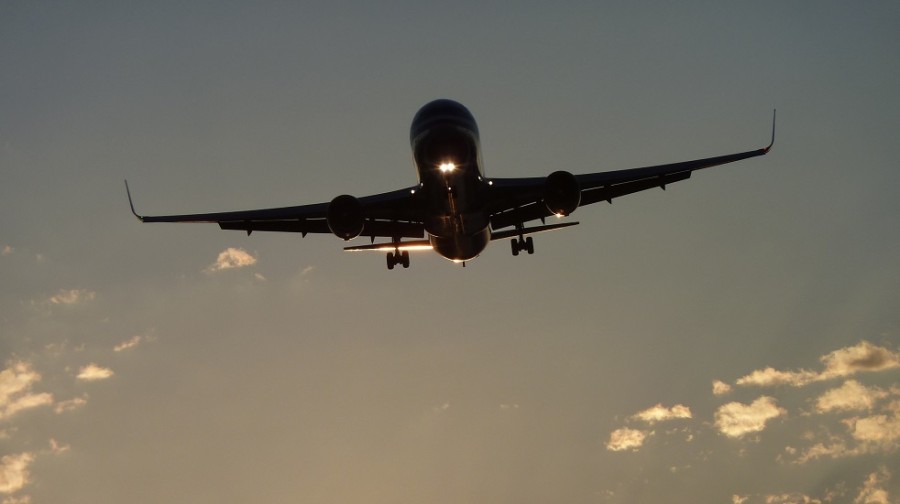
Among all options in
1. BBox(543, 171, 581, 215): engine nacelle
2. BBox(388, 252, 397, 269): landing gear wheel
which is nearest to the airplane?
BBox(543, 171, 581, 215): engine nacelle

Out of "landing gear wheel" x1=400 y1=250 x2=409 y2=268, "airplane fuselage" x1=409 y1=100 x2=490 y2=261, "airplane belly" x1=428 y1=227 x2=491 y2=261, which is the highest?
"landing gear wheel" x1=400 y1=250 x2=409 y2=268

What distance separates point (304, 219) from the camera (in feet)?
123

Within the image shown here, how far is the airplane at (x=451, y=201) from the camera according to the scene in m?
32.8

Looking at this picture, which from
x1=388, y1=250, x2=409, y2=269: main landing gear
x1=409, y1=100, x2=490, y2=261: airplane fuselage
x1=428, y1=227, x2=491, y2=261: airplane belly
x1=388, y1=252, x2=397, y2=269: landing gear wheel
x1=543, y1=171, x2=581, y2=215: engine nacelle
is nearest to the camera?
x1=543, y1=171, x2=581, y2=215: engine nacelle

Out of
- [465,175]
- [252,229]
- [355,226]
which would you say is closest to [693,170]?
[465,175]

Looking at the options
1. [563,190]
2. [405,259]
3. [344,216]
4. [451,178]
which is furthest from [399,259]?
[563,190]

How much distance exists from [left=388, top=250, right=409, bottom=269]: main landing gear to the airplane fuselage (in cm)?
598

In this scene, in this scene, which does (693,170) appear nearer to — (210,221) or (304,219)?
(304,219)

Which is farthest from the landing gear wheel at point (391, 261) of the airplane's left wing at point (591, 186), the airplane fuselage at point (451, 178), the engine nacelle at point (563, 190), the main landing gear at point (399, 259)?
the engine nacelle at point (563, 190)

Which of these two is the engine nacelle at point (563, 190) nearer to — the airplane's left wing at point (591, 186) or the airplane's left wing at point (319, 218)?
the airplane's left wing at point (591, 186)

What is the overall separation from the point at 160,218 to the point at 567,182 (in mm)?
16198

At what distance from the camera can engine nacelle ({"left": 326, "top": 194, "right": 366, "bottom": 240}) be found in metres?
32.8

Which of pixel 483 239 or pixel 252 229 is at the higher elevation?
pixel 252 229

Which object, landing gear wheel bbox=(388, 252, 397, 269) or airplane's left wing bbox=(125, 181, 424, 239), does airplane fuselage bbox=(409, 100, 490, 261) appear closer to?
airplane's left wing bbox=(125, 181, 424, 239)
